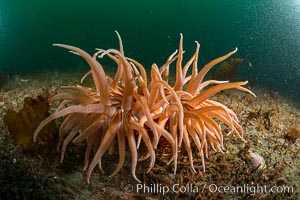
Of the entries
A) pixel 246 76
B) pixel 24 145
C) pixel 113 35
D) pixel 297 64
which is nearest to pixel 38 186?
pixel 24 145

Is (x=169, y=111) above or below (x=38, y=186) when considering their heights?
above

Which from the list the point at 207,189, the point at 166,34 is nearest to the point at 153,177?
the point at 207,189

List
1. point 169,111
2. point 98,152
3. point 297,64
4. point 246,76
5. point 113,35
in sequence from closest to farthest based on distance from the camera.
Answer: point 98,152, point 169,111, point 246,76, point 297,64, point 113,35

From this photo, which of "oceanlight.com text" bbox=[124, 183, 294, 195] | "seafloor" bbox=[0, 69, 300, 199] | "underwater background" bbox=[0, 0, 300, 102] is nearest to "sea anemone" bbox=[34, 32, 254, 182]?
"seafloor" bbox=[0, 69, 300, 199]

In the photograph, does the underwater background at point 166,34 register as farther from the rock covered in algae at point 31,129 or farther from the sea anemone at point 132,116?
the rock covered in algae at point 31,129

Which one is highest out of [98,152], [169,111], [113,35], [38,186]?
[113,35]

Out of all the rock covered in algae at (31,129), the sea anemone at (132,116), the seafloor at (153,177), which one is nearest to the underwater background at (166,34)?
the seafloor at (153,177)

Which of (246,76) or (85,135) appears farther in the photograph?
(246,76)

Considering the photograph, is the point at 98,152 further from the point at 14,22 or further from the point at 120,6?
the point at 120,6
